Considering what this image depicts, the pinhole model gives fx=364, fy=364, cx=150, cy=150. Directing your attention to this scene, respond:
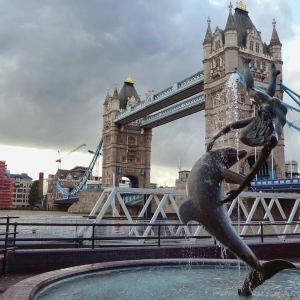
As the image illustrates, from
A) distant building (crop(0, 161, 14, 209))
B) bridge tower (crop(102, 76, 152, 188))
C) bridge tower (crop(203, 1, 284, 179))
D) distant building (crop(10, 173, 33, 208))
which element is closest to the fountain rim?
bridge tower (crop(203, 1, 284, 179))

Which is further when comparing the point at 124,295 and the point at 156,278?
the point at 156,278

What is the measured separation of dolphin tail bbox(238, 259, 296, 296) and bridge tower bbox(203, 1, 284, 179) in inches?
1283

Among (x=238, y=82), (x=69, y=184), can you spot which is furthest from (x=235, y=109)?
(x=69, y=184)

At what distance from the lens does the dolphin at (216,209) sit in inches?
189

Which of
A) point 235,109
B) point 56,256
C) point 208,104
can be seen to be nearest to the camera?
point 56,256

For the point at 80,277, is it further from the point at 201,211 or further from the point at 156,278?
the point at 201,211

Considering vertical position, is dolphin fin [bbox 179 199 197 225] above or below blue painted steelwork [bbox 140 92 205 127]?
below

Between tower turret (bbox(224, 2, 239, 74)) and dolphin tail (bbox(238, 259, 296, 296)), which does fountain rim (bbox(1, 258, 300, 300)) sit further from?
tower turret (bbox(224, 2, 239, 74))

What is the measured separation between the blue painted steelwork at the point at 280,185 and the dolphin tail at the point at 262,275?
2969cm

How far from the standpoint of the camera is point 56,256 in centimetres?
735

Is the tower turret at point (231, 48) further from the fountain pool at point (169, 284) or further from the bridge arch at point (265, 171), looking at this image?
the fountain pool at point (169, 284)

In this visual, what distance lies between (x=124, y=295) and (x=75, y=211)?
191 feet

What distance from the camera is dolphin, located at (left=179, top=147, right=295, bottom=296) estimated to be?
4805 millimetres

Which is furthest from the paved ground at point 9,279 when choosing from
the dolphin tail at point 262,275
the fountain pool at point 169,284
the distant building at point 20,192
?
the distant building at point 20,192
